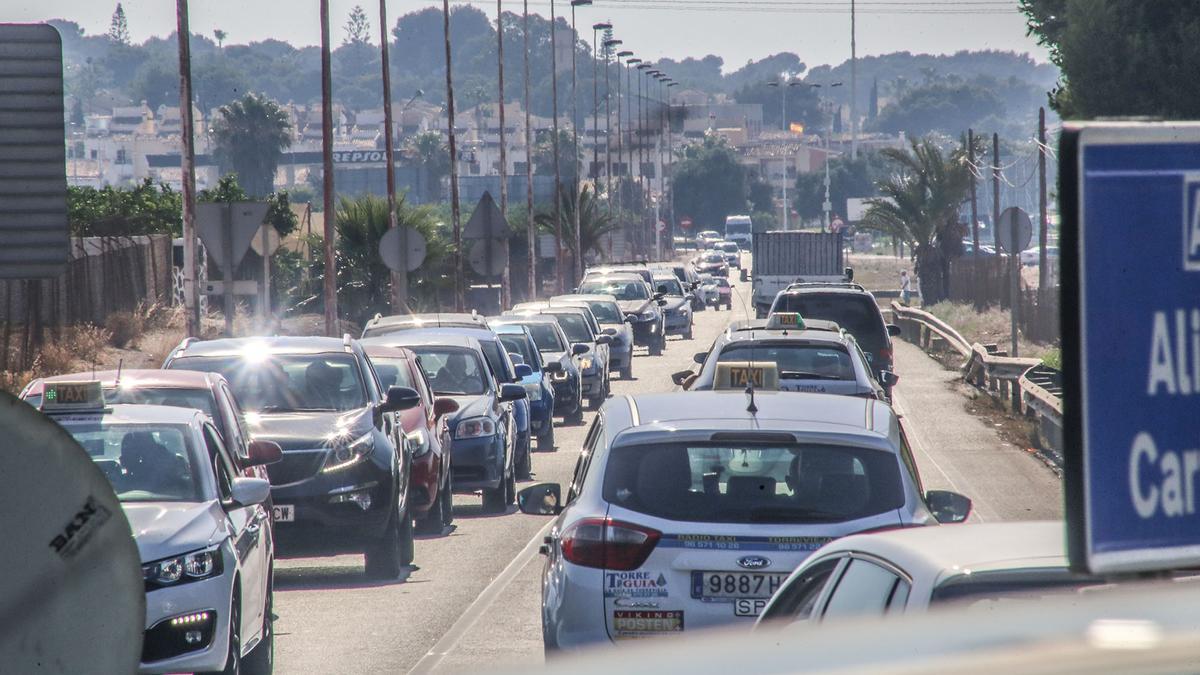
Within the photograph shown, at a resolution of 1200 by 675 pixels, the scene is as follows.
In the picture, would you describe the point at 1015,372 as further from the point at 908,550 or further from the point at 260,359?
the point at 908,550

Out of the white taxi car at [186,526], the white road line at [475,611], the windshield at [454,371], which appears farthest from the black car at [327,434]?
the windshield at [454,371]

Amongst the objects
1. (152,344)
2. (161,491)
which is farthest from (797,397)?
(152,344)

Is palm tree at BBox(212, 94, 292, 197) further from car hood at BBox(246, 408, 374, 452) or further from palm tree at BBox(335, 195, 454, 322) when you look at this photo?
car hood at BBox(246, 408, 374, 452)

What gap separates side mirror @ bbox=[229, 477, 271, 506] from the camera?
Result: 369 inches

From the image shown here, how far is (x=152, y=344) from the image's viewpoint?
1448 inches

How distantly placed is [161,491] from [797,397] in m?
3.35

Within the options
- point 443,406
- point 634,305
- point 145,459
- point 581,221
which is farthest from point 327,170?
point 581,221

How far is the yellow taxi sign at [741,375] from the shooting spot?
468 inches

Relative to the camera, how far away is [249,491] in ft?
30.8

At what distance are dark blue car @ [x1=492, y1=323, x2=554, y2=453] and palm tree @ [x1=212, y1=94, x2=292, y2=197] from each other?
121444 millimetres

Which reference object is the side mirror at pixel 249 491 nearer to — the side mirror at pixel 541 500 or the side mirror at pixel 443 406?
the side mirror at pixel 541 500

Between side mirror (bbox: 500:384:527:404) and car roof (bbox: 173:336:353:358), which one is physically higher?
car roof (bbox: 173:336:353:358)

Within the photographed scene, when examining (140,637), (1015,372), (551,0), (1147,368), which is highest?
(551,0)

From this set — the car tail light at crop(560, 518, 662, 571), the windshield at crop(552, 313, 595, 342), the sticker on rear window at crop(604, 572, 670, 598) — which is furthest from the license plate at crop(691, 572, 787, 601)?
the windshield at crop(552, 313, 595, 342)
